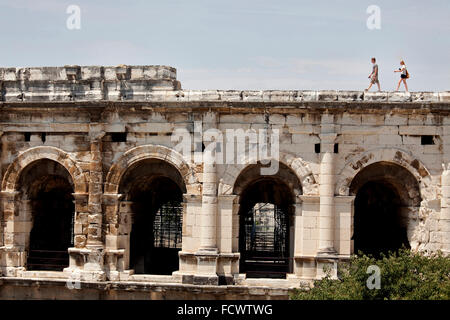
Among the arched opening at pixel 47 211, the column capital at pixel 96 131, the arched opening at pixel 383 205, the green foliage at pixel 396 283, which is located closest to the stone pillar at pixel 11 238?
the arched opening at pixel 47 211

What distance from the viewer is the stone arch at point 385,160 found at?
17.9m

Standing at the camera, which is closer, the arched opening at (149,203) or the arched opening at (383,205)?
the arched opening at (383,205)

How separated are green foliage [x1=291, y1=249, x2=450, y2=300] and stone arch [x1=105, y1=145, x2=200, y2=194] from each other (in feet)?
14.7

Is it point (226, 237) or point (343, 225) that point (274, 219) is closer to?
point (226, 237)

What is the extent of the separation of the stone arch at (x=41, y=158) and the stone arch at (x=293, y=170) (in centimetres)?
397

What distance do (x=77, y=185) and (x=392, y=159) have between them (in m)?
8.72

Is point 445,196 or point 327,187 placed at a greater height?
point 327,187

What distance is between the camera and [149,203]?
21062mm

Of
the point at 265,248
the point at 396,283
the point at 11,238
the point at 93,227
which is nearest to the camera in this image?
the point at 396,283

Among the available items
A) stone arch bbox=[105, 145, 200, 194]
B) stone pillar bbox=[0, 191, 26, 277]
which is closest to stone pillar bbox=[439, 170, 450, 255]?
stone arch bbox=[105, 145, 200, 194]

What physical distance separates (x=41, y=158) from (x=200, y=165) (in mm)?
4643

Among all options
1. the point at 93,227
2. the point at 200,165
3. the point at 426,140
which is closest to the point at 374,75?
the point at 426,140

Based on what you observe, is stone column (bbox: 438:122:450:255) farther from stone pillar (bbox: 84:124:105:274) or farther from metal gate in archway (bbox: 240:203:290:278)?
stone pillar (bbox: 84:124:105:274)

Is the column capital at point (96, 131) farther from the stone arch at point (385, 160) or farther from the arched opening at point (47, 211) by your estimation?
the stone arch at point (385, 160)
